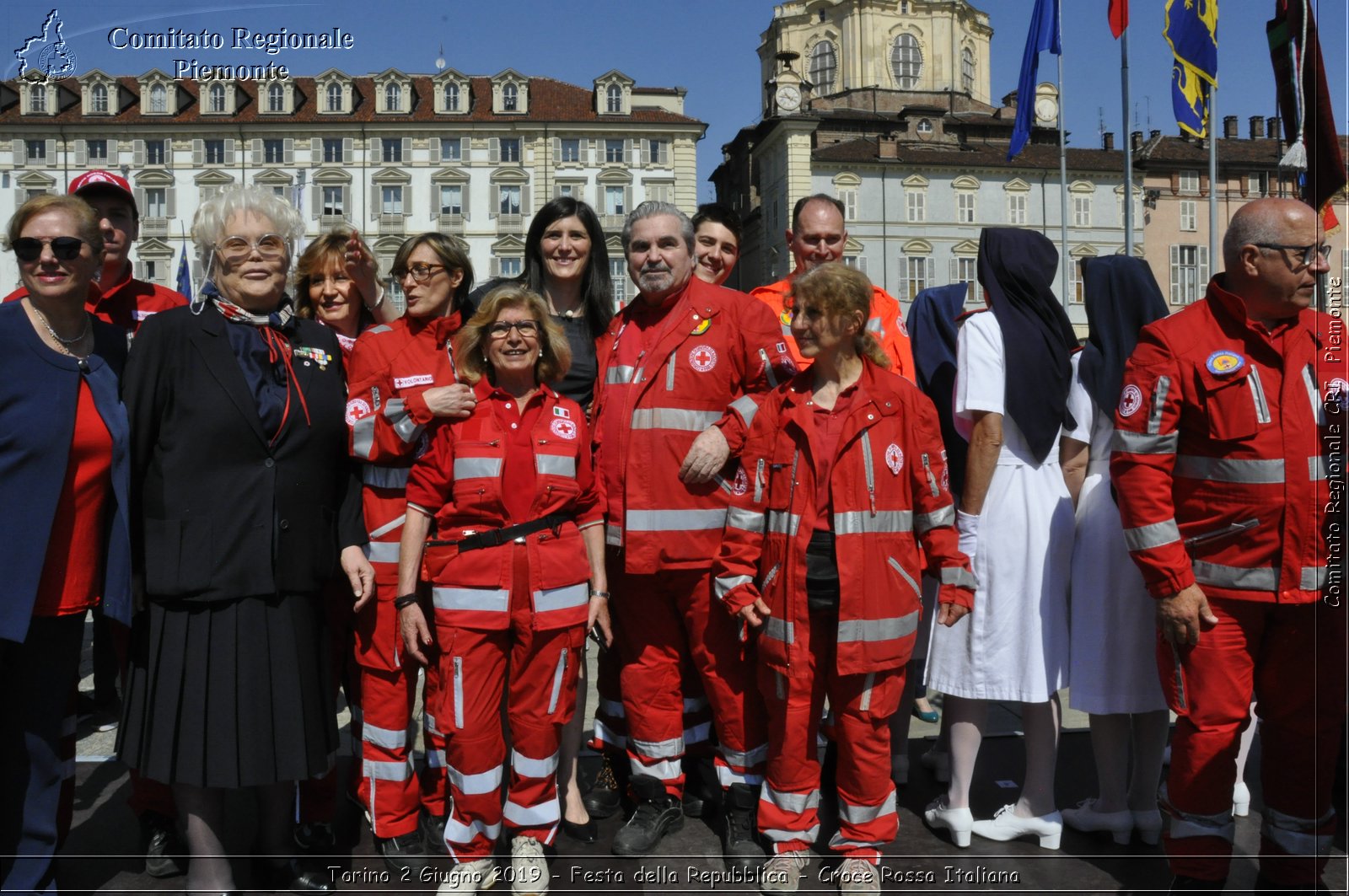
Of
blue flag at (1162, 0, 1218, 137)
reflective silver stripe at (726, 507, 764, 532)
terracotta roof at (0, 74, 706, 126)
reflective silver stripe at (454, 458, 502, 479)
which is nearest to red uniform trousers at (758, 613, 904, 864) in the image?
reflective silver stripe at (726, 507, 764, 532)

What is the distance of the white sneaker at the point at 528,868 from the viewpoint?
11.1 ft

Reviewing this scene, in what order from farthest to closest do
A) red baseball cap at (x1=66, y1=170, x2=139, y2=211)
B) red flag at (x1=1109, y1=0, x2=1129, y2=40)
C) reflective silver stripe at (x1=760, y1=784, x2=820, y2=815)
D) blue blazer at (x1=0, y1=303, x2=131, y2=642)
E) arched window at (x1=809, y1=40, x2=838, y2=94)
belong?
arched window at (x1=809, y1=40, x2=838, y2=94)
red flag at (x1=1109, y1=0, x2=1129, y2=40)
red baseball cap at (x1=66, y1=170, x2=139, y2=211)
reflective silver stripe at (x1=760, y1=784, x2=820, y2=815)
blue blazer at (x1=0, y1=303, x2=131, y2=642)

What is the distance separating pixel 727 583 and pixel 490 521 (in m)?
0.88

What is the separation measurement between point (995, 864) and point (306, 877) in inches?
99.3

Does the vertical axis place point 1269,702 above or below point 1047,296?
→ below

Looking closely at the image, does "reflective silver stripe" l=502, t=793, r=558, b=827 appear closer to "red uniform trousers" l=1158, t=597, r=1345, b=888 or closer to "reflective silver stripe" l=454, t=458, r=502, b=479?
"reflective silver stripe" l=454, t=458, r=502, b=479

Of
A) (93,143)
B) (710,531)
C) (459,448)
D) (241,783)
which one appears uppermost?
(93,143)

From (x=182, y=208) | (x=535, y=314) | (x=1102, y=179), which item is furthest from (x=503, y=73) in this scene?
(x=535, y=314)

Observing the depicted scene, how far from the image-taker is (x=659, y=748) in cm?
387

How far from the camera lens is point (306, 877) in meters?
3.47

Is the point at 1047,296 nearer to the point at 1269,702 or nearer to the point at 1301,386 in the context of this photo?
the point at 1301,386

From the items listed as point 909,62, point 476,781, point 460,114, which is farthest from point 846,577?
point 909,62

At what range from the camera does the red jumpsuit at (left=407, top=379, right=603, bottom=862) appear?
335 centimetres

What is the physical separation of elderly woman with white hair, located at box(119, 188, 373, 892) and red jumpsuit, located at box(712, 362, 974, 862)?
5.03ft
